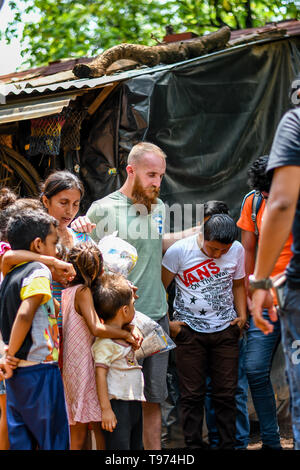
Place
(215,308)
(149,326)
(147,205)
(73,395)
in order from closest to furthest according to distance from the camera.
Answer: (73,395) → (149,326) → (147,205) → (215,308)

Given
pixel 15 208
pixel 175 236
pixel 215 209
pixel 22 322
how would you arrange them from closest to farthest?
pixel 22 322 < pixel 15 208 < pixel 215 209 < pixel 175 236

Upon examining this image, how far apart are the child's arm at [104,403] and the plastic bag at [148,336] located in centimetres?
40

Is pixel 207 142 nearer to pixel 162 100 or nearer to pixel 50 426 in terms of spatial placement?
pixel 162 100

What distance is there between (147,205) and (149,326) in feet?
2.95

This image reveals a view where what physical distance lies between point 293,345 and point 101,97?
3.37 meters

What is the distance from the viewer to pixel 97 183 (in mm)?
5586

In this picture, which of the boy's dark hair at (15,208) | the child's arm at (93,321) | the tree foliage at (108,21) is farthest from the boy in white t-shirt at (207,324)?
the tree foliage at (108,21)

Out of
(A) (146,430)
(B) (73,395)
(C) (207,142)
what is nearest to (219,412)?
(A) (146,430)

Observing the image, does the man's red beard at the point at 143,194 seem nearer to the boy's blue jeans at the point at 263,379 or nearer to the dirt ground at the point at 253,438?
the boy's blue jeans at the point at 263,379

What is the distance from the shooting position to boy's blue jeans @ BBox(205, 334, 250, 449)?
4906 mm

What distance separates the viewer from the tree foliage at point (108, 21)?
14.5 m

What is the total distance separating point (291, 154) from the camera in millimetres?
2615

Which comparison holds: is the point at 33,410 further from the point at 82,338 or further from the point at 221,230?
the point at 221,230

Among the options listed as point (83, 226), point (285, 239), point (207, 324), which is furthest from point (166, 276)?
point (285, 239)
